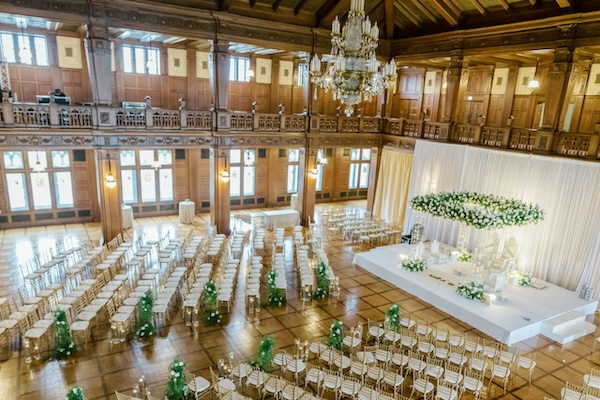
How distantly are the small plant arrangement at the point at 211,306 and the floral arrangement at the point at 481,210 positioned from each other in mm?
7051

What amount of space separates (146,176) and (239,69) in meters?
6.75

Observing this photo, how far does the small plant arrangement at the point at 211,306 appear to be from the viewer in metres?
10.8

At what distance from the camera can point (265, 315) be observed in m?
11.4

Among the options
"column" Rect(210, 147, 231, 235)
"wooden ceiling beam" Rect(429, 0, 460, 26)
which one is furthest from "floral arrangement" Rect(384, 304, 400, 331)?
"wooden ceiling beam" Rect(429, 0, 460, 26)

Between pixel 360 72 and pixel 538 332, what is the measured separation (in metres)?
8.71

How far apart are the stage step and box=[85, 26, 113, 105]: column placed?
1504 centimetres

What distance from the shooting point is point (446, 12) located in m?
15.8

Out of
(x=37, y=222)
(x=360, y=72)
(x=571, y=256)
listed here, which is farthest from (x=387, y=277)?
(x=37, y=222)

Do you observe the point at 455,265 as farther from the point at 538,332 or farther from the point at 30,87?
the point at 30,87

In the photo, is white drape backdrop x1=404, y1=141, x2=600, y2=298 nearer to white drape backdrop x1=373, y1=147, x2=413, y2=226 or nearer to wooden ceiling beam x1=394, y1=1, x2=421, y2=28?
white drape backdrop x1=373, y1=147, x2=413, y2=226

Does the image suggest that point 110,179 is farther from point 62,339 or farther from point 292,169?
point 292,169

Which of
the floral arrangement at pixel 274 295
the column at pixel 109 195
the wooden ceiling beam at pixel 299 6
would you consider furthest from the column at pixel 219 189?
the wooden ceiling beam at pixel 299 6

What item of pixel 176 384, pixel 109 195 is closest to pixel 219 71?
pixel 109 195

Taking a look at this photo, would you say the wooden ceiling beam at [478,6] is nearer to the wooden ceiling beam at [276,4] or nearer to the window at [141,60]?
the wooden ceiling beam at [276,4]
